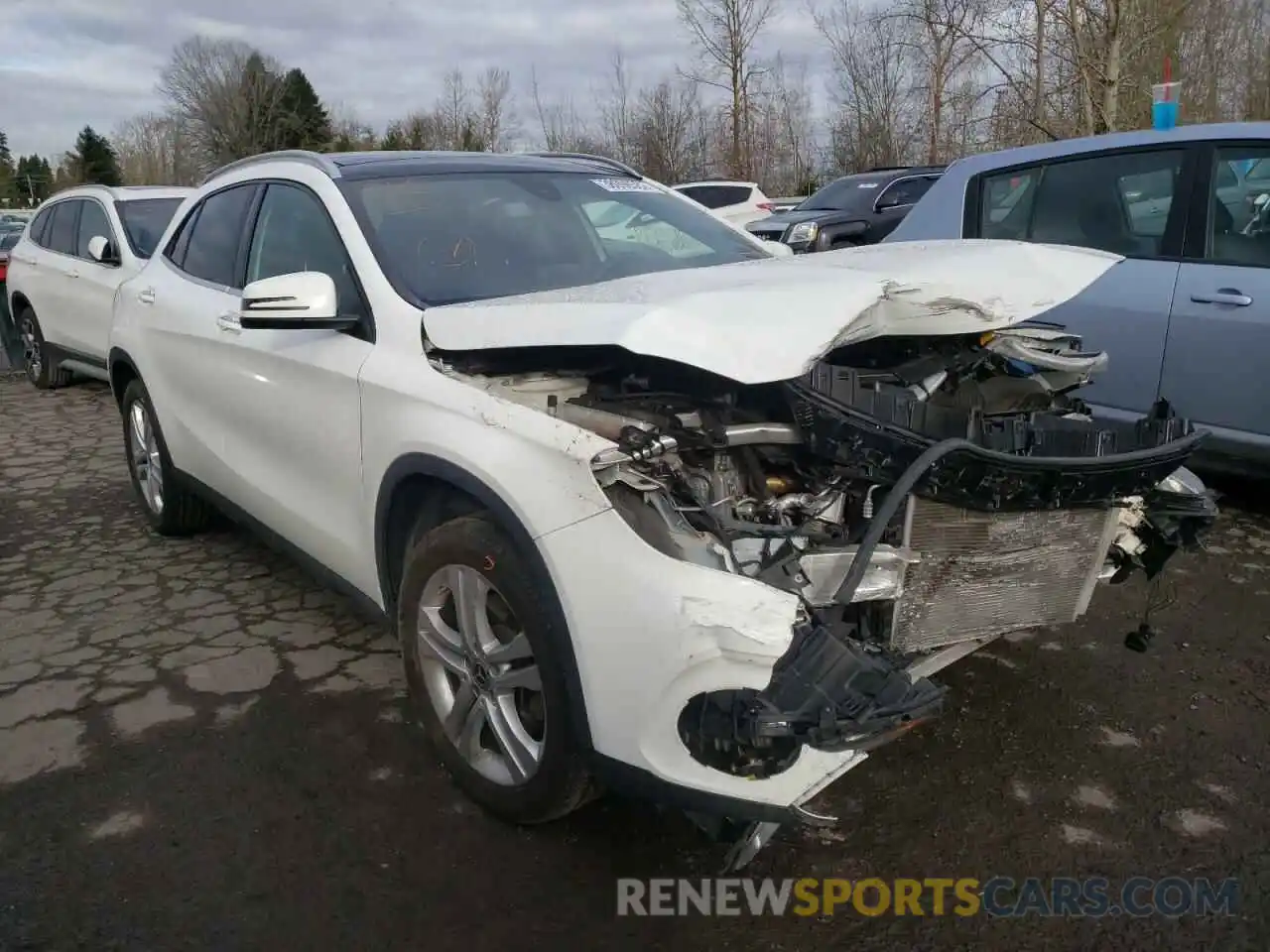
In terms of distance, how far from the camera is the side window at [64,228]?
Answer: 866 centimetres

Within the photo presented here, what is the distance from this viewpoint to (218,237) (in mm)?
4309

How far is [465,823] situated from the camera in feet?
9.13

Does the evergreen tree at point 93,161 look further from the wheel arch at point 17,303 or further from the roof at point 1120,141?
the roof at point 1120,141

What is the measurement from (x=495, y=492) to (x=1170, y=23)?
587 inches

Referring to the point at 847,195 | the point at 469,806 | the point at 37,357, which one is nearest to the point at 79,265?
the point at 37,357

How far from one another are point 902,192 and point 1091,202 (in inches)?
326

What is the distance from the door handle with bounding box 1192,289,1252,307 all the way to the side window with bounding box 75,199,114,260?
7.36 m

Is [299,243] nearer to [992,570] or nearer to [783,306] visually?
[783,306]

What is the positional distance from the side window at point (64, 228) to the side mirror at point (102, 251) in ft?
3.83

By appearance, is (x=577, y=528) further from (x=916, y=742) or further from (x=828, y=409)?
(x=916, y=742)

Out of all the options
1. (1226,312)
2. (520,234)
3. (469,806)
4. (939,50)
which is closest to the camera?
(469,806)

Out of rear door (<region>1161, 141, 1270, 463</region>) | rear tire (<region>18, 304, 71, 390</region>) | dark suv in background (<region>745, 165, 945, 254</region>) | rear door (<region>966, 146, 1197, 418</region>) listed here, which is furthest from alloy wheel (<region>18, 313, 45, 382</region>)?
rear door (<region>1161, 141, 1270, 463</region>)

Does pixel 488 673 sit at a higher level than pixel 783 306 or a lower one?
lower

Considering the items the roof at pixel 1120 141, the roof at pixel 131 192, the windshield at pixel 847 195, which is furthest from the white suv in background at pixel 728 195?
the roof at pixel 1120 141
